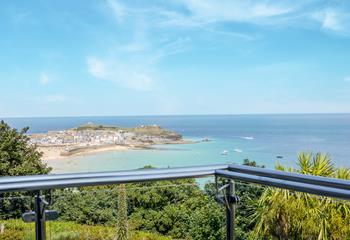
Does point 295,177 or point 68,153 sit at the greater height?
point 295,177

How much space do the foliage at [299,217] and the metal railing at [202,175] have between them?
0.09m

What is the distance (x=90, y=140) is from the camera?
38094 mm

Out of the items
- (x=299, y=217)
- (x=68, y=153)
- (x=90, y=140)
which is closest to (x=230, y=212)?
(x=299, y=217)

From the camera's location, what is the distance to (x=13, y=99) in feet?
115

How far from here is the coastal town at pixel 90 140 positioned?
3285 cm

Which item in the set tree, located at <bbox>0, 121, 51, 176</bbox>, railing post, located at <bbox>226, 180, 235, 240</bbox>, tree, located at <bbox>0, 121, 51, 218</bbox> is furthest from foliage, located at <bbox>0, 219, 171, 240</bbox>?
tree, located at <bbox>0, 121, 51, 176</bbox>

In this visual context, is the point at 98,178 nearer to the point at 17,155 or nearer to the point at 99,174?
the point at 99,174

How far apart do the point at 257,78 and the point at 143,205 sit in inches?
1451

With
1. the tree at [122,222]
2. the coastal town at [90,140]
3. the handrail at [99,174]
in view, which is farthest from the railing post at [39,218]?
the coastal town at [90,140]

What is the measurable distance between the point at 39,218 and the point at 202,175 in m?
0.99

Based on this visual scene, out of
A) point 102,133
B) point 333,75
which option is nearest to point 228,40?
point 333,75

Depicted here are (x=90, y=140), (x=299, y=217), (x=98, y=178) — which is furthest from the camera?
(x=90, y=140)

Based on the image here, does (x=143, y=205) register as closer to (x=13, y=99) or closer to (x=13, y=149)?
(x=13, y=149)

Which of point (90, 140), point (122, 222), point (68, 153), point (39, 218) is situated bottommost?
point (68, 153)
